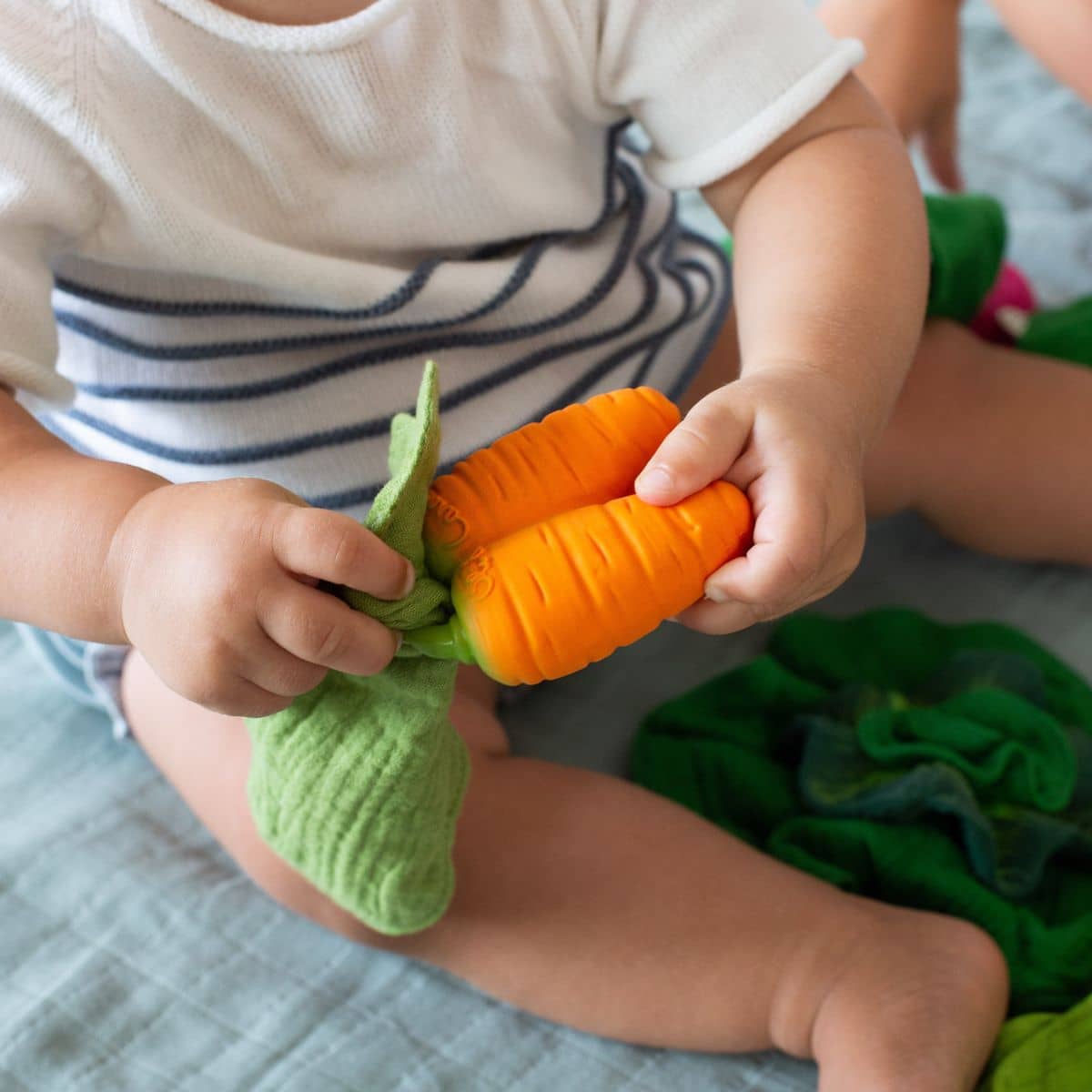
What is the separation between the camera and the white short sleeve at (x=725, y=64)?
65 cm

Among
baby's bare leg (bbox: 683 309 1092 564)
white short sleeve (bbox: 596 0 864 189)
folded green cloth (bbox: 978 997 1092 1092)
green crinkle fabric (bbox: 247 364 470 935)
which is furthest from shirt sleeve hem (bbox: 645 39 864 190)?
folded green cloth (bbox: 978 997 1092 1092)

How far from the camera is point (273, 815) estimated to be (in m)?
0.58

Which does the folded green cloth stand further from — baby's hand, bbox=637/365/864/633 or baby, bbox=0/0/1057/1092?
baby's hand, bbox=637/365/864/633

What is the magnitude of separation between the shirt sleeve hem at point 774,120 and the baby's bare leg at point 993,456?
0.23 meters

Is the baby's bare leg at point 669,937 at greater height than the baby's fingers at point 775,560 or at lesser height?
lesser

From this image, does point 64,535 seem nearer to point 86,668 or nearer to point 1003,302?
point 86,668

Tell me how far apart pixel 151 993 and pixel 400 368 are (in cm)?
36

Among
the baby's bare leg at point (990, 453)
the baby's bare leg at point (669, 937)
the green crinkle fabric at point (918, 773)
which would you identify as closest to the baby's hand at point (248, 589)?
the baby's bare leg at point (669, 937)

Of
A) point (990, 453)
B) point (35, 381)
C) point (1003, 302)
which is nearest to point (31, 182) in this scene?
point (35, 381)

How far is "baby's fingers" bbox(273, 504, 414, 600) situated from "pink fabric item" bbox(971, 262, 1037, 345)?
25.7 inches

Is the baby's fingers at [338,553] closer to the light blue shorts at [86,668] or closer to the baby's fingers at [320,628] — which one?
the baby's fingers at [320,628]

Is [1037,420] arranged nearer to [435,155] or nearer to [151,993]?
[435,155]

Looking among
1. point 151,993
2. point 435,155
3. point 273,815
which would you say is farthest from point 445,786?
point 435,155

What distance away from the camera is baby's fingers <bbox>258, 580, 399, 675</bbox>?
43 centimetres
